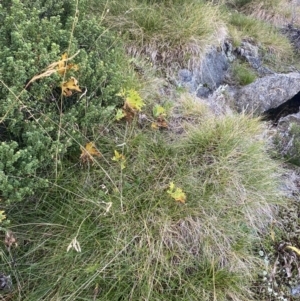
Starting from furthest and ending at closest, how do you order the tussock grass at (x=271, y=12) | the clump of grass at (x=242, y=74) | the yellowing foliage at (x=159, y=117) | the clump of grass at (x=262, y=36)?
1. the tussock grass at (x=271, y=12)
2. the clump of grass at (x=262, y=36)
3. the clump of grass at (x=242, y=74)
4. the yellowing foliage at (x=159, y=117)

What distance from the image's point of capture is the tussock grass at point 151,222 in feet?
7.60

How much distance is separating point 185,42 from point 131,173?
6.90ft

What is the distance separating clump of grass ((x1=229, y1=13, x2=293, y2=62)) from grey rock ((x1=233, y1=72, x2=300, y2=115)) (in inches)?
53.9

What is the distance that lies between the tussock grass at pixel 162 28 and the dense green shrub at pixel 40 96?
124 cm

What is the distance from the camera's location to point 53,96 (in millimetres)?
2621

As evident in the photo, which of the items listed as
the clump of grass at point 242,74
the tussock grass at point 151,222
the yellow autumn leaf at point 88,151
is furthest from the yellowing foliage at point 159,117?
the clump of grass at point 242,74

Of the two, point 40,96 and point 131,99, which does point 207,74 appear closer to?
point 131,99

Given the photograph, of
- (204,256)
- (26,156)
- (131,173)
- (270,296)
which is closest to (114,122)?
(131,173)

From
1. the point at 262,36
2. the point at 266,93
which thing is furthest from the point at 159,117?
the point at 262,36

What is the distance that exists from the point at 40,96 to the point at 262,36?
4326 millimetres

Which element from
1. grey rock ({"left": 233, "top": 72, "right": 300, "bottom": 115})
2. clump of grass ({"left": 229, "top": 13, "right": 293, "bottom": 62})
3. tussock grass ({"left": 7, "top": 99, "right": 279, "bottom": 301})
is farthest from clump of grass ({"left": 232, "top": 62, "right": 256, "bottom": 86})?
tussock grass ({"left": 7, "top": 99, "right": 279, "bottom": 301})

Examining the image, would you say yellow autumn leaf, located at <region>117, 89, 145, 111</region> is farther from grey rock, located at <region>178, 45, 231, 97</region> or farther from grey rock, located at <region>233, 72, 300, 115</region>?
grey rock, located at <region>233, 72, 300, 115</region>

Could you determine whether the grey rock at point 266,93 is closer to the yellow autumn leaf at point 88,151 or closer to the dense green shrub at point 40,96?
the dense green shrub at point 40,96

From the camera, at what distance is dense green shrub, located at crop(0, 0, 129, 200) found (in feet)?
7.47
